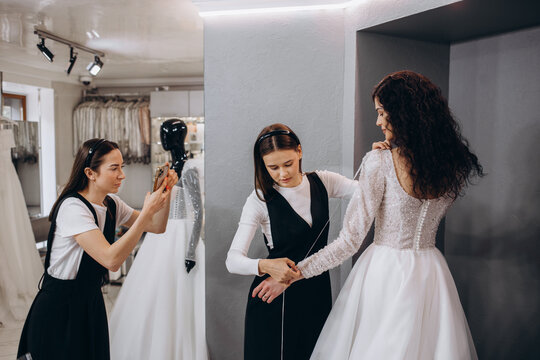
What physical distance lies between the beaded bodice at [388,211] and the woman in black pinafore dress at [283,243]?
269 mm

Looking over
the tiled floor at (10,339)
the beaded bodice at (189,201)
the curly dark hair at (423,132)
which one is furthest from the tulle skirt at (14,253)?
the curly dark hair at (423,132)

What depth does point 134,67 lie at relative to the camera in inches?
234

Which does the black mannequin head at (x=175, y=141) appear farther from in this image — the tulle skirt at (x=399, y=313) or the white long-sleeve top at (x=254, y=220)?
the tulle skirt at (x=399, y=313)

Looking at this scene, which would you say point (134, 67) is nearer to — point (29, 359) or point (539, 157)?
point (29, 359)

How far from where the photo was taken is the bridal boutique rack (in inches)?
269

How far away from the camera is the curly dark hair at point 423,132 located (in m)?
1.41

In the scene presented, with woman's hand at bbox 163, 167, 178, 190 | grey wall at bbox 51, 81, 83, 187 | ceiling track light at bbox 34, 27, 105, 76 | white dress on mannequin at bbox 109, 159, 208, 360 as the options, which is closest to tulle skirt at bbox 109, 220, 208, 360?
white dress on mannequin at bbox 109, 159, 208, 360

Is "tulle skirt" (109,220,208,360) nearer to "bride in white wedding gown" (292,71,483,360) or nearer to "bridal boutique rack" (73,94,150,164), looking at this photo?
"bride in white wedding gown" (292,71,483,360)

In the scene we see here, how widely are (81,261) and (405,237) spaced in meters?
1.37

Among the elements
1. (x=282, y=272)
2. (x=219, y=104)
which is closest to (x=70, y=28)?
(x=219, y=104)

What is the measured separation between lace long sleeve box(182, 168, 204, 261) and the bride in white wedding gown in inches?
46.8

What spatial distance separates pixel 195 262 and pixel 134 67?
421 centimetres

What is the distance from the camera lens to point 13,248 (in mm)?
4152

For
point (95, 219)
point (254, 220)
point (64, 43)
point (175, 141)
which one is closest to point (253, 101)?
point (175, 141)
